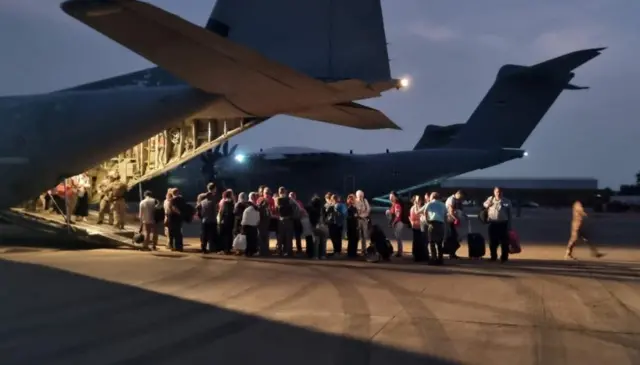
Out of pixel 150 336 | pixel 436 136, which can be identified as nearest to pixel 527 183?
pixel 436 136

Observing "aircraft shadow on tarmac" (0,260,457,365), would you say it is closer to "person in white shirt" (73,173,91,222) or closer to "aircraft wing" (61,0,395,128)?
"aircraft wing" (61,0,395,128)

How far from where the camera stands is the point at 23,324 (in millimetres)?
7109

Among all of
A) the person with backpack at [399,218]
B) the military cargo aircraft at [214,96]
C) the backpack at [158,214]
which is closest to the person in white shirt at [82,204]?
the military cargo aircraft at [214,96]

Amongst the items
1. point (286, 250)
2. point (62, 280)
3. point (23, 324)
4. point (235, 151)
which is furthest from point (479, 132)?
point (23, 324)

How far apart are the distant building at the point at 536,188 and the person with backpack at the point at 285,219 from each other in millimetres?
67513

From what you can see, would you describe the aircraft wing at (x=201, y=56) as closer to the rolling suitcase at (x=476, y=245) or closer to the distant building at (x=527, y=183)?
the rolling suitcase at (x=476, y=245)

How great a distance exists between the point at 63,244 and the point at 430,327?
11630 millimetres

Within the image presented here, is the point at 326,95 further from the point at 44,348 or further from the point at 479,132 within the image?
the point at 479,132

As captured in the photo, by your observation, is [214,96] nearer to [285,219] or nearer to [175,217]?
[175,217]

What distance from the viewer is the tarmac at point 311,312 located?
5.99 meters

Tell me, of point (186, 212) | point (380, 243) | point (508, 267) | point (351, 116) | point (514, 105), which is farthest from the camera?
point (514, 105)

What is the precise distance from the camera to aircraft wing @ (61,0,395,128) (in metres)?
9.84

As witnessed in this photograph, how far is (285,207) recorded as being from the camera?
14125 mm

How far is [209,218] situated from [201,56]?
4193 millimetres
